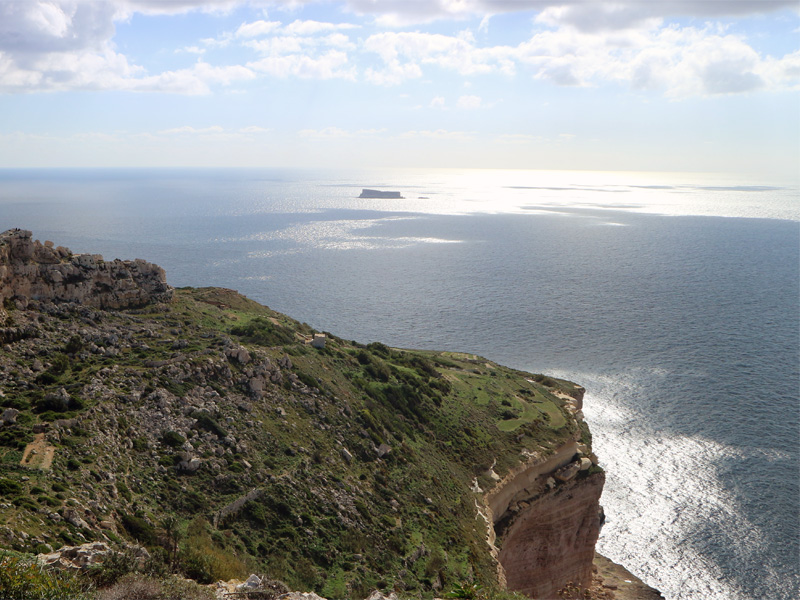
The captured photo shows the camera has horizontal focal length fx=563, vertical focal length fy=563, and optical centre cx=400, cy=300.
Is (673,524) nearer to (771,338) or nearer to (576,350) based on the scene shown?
(576,350)

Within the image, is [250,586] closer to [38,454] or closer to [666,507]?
[38,454]

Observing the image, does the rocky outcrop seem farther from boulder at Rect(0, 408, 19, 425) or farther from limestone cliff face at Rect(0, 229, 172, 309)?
limestone cliff face at Rect(0, 229, 172, 309)

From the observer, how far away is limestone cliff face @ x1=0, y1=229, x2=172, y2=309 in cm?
3744

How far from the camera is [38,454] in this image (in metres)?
23.3

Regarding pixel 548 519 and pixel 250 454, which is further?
pixel 548 519

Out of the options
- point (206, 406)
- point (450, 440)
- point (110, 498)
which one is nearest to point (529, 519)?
point (450, 440)

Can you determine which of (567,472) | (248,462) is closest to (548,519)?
(567,472)

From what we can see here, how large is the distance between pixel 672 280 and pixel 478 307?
60081 millimetres

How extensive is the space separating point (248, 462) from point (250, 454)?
33.3 inches

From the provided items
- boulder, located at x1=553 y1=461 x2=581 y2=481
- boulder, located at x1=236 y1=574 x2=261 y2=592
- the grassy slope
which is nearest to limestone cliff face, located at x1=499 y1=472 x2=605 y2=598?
boulder, located at x1=553 y1=461 x2=581 y2=481

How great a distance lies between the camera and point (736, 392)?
81125 mm

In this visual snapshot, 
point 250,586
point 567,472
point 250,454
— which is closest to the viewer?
point 250,586

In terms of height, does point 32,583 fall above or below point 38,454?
above

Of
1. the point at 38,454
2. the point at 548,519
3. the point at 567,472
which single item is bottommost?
the point at 548,519
